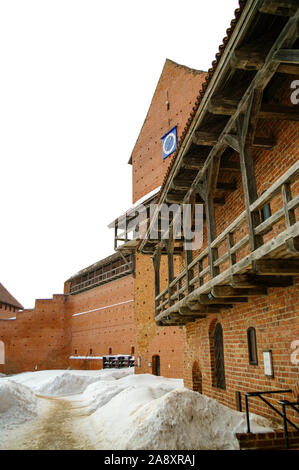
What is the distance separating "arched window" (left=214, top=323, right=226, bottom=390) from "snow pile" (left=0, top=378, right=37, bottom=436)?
5.58 m

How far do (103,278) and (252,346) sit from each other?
24593 millimetres

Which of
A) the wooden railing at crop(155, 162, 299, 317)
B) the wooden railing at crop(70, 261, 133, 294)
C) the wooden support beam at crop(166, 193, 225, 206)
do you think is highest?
the wooden railing at crop(70, 261, 133, 294)

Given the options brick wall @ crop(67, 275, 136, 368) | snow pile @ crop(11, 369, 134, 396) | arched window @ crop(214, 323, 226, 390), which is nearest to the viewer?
arched window @ crop(214, 323, 226, 390)

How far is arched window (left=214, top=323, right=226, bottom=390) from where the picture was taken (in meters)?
9.16

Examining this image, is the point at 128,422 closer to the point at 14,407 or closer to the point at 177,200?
the point at 177,200

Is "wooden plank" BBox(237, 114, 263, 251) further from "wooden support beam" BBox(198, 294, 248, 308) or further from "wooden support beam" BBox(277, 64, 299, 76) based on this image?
"wooden support beam" BBox(198, 294, 248, 308)

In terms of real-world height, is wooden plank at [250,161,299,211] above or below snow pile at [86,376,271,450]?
above

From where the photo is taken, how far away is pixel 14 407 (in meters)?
12.0

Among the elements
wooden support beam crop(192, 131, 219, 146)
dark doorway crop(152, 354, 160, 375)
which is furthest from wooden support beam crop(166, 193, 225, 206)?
dark doorway crop(152, 354, 160, 375)

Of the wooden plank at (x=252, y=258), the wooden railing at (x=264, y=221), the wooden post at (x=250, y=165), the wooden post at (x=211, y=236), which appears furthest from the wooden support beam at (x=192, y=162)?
the wooden plank at (x=252, y=258)

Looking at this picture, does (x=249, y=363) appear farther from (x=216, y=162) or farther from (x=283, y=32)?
(x=283, y=32)
